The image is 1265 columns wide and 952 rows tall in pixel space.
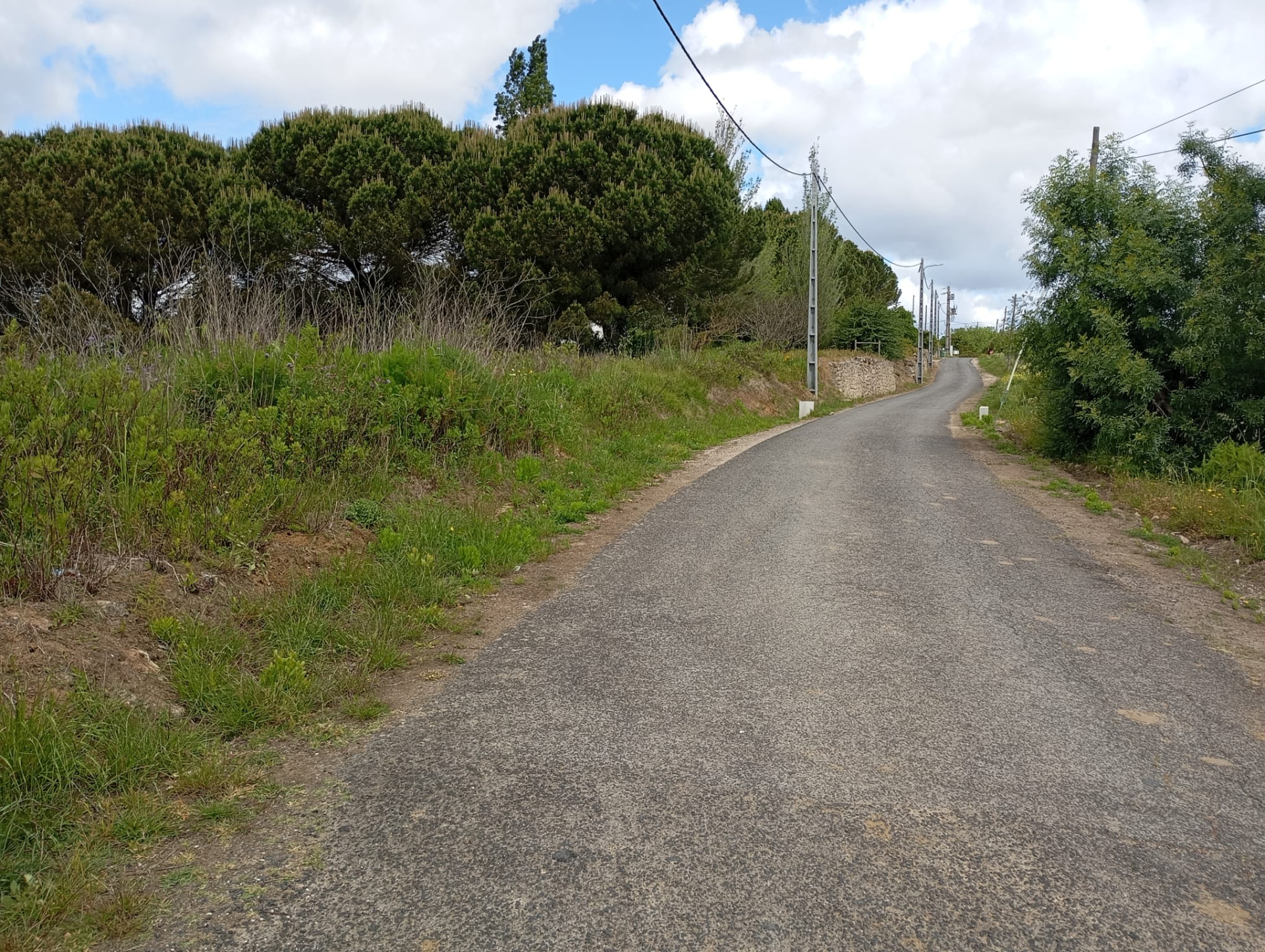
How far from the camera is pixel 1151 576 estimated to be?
684 cm

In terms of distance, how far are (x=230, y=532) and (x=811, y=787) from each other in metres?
4.02

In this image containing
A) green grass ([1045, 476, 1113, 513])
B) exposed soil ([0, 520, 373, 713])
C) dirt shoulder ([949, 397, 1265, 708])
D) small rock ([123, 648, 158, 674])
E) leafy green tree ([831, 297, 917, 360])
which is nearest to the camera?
exposed soil ([0, 520, 373, 713])

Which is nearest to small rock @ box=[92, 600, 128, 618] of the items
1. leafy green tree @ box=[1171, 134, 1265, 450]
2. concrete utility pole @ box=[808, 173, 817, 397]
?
leafy green tree @ box=[1171, 134, 1265, 450]

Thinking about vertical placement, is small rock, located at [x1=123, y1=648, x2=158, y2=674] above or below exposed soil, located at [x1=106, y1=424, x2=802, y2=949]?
above

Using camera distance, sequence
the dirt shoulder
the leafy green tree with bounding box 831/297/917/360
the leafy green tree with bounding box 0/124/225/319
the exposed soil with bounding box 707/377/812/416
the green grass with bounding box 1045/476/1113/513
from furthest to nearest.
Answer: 1. the leafy green tree with bounding box 831/297/917/360
2. the exposed soil with bounding box 707/377/812/416
3. the leafy green tree with bounding box 0/124/225/319
4. the green grass with bounding box 1045/476/1113/513
5. the dirt shoulder

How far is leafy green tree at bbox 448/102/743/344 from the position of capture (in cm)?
1845

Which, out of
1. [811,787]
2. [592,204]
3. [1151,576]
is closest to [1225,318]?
[1151,576]

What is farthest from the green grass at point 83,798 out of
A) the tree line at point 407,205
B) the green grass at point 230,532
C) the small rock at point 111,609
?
the tree line at point 407,205

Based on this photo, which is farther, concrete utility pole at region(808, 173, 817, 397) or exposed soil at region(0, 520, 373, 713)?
concrete utility pole at region(808, 173, 817, 397)

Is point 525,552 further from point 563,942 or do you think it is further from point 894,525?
point 563,942

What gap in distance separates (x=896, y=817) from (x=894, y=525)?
5747 millimetres

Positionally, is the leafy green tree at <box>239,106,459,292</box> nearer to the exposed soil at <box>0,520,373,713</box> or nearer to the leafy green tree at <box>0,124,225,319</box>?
the leafy green tree at <box>0,124,225,319</box>

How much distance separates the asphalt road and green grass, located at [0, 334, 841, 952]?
0.62 m

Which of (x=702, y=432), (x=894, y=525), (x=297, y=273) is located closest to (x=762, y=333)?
(x=702, y=432)
